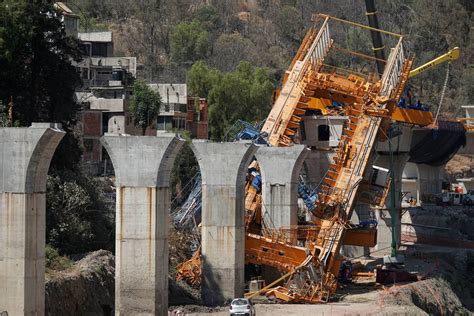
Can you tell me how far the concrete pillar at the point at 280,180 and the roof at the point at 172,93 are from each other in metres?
32.8

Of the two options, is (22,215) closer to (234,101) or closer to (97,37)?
(97,37)

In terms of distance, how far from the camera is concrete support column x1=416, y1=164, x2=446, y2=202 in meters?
86.9

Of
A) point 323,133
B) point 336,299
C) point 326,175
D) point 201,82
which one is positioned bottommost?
point 336,299

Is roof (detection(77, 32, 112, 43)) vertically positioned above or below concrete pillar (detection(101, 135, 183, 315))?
above

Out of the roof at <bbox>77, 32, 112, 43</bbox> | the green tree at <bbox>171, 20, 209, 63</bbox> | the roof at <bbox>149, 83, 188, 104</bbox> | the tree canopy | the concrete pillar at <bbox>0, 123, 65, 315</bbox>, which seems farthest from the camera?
the green tree at <bbox>171, 20, 209, 63</bbox>

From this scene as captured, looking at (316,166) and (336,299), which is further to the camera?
(316,166)

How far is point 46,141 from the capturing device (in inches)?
1448

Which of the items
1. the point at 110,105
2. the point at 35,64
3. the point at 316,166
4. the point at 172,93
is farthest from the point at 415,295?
the point at 172,93

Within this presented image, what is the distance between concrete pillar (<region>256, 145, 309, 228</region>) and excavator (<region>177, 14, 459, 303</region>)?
0.78 m

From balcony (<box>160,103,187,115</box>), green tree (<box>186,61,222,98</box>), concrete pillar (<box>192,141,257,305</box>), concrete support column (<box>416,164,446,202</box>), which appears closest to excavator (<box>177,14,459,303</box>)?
concrete pillar (<box>192,141,257,305</box>)

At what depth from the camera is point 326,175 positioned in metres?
55.4

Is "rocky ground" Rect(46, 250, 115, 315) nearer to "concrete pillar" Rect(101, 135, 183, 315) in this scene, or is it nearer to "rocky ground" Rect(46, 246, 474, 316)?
"rocky ground" Rect(46, 246, 474, 316)

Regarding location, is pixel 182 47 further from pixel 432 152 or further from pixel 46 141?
pixel 46 141

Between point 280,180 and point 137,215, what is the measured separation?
525 inches
